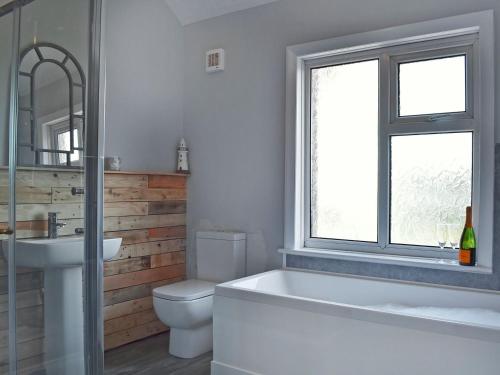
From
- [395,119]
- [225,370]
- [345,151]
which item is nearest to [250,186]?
[345,151]

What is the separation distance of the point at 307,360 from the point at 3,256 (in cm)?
155

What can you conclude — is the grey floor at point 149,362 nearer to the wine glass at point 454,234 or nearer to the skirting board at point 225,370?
the skirting board at point 225,370

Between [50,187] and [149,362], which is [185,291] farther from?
[50,187]

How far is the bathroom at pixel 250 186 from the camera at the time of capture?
204 cm

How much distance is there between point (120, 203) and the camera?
11.2 ft

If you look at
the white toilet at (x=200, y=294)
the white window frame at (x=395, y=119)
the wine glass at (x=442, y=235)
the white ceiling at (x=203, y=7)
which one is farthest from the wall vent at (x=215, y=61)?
the wine glass at (x=442, y=235)

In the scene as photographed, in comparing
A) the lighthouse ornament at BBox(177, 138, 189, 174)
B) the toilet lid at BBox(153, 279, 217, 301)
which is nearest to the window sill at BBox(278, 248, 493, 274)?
the toilet lid at BBox(153, 279, 217, 301)

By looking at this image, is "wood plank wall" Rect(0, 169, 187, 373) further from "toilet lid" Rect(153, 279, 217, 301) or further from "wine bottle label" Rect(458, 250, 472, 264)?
"wine bottle label" Rect(458, 250, 472, 264)

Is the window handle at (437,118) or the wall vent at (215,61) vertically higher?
the wall vent at (215,61)

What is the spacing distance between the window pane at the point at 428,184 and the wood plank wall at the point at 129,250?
5.86 feet

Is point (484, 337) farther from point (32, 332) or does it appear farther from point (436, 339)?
point (32, 332)

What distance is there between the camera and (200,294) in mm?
3152

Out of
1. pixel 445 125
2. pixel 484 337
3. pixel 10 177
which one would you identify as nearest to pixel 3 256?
pixel 10 177

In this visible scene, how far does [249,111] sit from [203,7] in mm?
999
